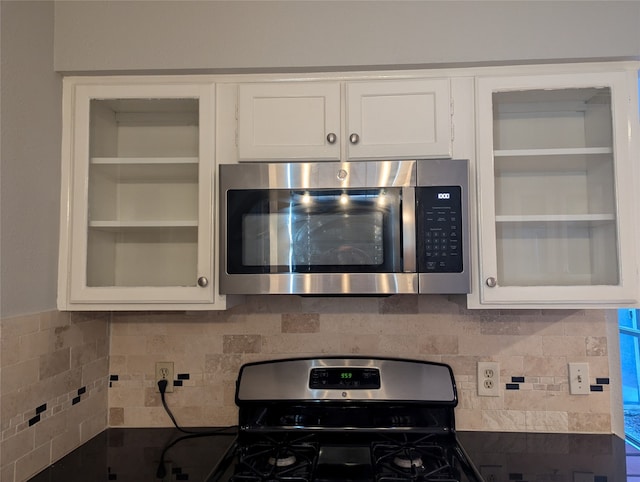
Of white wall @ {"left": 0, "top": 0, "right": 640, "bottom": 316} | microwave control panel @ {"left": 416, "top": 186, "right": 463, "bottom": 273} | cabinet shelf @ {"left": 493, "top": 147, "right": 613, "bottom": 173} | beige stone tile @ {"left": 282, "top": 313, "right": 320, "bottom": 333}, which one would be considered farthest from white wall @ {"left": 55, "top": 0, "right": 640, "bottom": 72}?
beige stone tile @ {"left": 282, "top": 313, "right": 320, "bottom": 333}

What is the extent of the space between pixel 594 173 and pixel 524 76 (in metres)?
0.37

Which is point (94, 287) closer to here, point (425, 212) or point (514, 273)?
point (425, 212)

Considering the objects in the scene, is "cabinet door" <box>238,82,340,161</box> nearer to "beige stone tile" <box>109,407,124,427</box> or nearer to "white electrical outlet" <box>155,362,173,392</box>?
"white electrical outlet" <box>155,362,173,392</box>

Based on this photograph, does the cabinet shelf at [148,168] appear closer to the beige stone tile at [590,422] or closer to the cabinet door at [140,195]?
the cabinet door at [140,195]

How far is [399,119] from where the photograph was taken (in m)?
1.30

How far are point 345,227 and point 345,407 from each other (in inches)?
25.9

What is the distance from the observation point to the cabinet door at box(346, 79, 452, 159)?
1.29 metres

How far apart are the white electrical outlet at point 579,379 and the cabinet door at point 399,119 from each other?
2.94ft

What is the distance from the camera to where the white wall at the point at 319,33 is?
1.27 m

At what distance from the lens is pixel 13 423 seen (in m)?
1.11

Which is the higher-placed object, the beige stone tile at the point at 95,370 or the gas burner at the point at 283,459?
the beige stone tile at the point at 95,370

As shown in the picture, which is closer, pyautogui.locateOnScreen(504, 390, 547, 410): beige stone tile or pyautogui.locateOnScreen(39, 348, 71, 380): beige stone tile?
pyautogui.locateOnScreen(39, 348, 71, 380): beige stone tile

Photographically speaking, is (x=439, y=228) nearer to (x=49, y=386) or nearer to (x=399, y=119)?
(x=399, y=119)

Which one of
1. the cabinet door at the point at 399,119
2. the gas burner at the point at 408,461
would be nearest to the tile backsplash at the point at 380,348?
the gas burner at the point at 408,461
